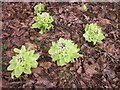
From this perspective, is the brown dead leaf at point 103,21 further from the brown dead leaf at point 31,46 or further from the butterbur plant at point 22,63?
the butterbur plant at point 22,63

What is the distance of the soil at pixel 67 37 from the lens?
2.99 metres

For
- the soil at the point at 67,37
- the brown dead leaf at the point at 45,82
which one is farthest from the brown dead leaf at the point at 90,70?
the brown dead leaf at the point at 45,82

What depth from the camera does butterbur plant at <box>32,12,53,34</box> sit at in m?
3.32

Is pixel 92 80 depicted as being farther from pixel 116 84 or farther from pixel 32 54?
pixel 32 54

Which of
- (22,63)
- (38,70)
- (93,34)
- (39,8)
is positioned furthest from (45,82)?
(39,8)

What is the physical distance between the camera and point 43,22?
3320mm

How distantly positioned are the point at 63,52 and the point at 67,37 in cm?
44

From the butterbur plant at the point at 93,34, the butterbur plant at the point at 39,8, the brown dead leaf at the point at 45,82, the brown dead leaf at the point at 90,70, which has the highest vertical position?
the butterbur plant at the point at 39,8

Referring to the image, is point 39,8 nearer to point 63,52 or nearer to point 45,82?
point 63,52

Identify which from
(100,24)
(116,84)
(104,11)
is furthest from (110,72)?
(104,11)

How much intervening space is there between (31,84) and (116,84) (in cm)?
88

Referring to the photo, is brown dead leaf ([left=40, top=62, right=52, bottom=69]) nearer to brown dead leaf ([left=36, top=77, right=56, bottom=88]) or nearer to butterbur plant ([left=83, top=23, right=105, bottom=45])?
brown dead leaf ([left=36, top=77, right=56, bottom=88])

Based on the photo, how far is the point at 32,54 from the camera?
299cm

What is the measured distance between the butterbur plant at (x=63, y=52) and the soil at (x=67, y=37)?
3.7 inches
